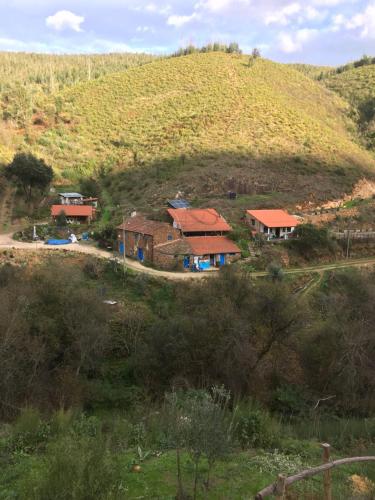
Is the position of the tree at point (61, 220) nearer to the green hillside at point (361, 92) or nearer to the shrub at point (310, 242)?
the shrub at point (310, 242)

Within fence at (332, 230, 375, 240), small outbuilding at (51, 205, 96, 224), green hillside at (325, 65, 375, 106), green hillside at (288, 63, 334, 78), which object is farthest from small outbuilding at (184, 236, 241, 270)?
green hillside at (288, 63, 334, 78)

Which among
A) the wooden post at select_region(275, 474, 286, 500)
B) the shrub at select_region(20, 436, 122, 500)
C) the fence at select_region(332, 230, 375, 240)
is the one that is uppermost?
the wooden post at select_region(275, 474, 286, 500)

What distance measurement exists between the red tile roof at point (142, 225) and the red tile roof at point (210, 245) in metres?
2.44

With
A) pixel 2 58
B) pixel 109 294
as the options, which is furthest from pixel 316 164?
pixel 2 58

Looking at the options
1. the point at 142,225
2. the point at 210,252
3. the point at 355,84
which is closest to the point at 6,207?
the point at 142,225

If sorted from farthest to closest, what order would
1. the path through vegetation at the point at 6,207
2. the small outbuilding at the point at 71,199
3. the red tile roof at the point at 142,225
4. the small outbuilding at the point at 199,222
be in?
the small outbuilding at the point at 71,199
the path through vegetation at the point at 6,207
the small outbuilding at the point at 199,222
the red tile roof at the point at 142,225

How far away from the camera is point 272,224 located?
120 feet

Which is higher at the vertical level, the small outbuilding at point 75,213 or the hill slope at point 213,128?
the hill slope at point 213,128

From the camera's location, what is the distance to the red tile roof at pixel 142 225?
33.3m

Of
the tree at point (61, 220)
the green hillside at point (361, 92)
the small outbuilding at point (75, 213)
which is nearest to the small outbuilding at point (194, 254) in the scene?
the tree at point (61, 220)

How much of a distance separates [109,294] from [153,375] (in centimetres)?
887

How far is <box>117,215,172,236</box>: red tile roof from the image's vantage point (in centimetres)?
3331

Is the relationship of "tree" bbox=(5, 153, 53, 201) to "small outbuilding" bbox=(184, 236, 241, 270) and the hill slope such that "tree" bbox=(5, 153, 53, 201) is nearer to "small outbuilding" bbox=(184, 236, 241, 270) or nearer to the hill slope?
the hill slope

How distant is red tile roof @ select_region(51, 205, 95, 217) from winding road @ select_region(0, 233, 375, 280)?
22.1 ft
